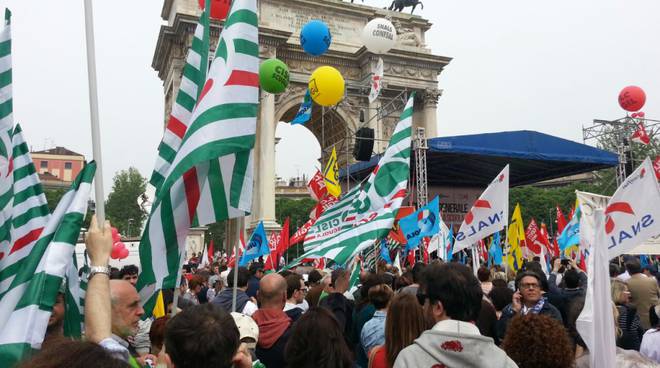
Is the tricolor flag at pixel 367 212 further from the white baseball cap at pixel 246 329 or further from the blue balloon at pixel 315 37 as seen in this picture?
the blue balloon at pixel 315 37

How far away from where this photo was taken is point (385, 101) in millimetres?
32875

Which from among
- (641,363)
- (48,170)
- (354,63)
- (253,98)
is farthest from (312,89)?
(48,170)

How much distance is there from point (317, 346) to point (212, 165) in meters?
1.39

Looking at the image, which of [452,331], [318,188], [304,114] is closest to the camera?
[452,331]

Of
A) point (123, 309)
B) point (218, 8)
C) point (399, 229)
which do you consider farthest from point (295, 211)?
point (123, 309)

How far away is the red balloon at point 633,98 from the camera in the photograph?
2177cm

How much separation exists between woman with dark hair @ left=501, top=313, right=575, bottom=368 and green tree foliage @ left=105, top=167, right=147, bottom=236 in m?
63.2

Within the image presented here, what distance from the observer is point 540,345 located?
9.18 feet

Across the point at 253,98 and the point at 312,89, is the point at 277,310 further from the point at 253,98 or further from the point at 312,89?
the point at 312,89

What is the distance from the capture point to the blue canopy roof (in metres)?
21.2

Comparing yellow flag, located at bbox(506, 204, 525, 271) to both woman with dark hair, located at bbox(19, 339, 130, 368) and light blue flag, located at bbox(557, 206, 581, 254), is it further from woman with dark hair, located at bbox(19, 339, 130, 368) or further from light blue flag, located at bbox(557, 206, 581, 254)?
woman with dark hair, located at bbox(19, 339, 130, 368)

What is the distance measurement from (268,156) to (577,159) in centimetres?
1447

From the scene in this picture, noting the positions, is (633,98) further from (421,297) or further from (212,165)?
(212,165)

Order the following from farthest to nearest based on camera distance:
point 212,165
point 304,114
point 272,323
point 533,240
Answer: point 304,114
point 533,240
point 272,323
point 212,165
